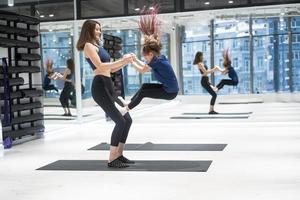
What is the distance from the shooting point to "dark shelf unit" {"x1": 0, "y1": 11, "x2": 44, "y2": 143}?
6.87 metres

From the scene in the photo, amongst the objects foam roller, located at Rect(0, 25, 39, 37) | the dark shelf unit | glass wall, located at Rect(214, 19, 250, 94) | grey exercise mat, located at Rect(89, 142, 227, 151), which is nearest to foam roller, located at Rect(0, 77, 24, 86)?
the dark shelf unit

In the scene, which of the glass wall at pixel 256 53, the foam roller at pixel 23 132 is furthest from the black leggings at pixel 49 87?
the glass wall at pixel 256 53

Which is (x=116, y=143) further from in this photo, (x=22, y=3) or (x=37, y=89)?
(x=22, y=3)

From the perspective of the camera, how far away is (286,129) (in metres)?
8.27

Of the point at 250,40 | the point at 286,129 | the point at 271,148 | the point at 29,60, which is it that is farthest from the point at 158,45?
the point at 250,40

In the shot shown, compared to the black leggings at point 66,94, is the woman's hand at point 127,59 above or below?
above

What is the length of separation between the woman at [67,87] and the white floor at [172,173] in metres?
0.54

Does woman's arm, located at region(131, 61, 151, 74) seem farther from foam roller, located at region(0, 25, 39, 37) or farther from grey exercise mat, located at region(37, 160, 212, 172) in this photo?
foam roller, located at region(0, 25, 39, 37)

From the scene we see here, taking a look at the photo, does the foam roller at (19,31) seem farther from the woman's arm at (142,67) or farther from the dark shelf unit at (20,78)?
the woman's arm at (142,67)

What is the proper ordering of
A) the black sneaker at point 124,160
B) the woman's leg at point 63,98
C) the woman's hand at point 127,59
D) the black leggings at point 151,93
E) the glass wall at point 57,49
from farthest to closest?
1. the woman's leg at point 63,98
2. the glass wall at point 57,49
3. the black sneaker at point 124,160
4. the black leggings at point 151,93
5. the woman's hand at point 127,59

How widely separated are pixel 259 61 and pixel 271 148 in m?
11.3

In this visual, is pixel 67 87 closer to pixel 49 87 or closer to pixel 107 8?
pixel 49 87

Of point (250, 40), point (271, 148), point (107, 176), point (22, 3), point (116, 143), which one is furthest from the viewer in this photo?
point (250, 40)

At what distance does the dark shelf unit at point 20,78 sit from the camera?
6.87 m
